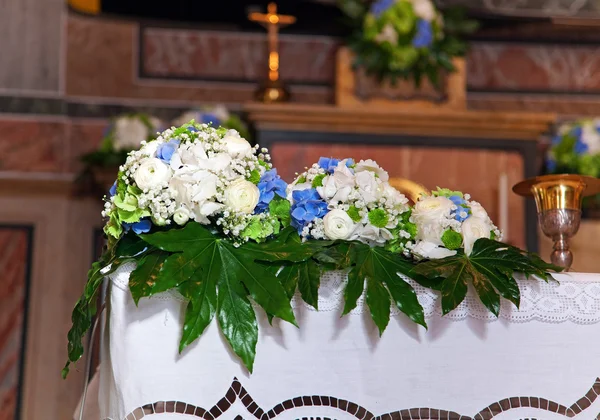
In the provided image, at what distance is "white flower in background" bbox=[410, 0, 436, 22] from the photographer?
448 centimetres

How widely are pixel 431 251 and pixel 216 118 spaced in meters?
2.76

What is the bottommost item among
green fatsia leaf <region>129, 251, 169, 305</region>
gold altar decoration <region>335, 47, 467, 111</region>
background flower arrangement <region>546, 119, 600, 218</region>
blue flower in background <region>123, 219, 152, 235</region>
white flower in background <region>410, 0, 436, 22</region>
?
green fatsia leaf <region>129, 251, 169, 305</region>

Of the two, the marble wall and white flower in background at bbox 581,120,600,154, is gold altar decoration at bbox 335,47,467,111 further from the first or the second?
the marble wall

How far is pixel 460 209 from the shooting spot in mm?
1963

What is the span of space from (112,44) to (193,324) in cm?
359

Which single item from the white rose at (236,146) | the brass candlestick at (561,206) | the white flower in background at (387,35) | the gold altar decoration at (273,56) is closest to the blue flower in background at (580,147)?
the white flower in background at (387,35)

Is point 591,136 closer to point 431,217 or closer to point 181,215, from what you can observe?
point 431,217

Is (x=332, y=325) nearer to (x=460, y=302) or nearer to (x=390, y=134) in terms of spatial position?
(x=460, y=302)

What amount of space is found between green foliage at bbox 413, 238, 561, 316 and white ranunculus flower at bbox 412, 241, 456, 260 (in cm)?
2

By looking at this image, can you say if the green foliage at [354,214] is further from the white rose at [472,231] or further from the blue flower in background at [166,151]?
the blue flower in background at [166,151]

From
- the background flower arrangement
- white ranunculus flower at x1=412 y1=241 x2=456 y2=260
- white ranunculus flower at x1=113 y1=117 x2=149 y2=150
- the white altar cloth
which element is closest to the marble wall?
white ranunculus flower at x1=113 y1=117 x2=149 y2=150

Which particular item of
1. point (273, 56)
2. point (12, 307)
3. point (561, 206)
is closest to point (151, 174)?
point (561, 206)

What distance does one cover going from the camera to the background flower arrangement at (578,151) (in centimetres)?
451

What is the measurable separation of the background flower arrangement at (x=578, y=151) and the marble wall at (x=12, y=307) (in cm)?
265
